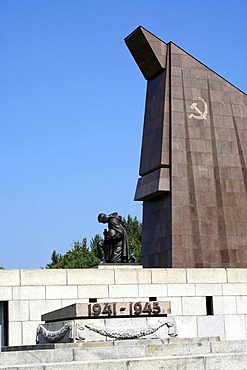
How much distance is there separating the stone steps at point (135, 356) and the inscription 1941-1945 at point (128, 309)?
908 mm

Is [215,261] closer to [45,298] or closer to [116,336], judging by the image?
[45,298]

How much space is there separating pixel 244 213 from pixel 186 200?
224 cm

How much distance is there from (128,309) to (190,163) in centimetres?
1011

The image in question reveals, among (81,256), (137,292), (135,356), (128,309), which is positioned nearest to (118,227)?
(137,292)

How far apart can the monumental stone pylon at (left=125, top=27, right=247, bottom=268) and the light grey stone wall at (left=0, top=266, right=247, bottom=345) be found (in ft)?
7.13

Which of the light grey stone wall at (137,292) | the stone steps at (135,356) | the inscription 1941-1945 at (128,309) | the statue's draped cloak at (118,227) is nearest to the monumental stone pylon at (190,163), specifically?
the statue's draped cloak at (118,227)

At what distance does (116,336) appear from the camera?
15.8 m

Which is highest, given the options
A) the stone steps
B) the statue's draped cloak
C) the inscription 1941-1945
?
the statue's draped cloak

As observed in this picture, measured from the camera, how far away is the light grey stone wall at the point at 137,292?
21.0 m

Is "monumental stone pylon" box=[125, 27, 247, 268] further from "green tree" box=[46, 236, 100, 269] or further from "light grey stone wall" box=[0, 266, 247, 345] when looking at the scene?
"green tree" box=[46, 236, 100, 269]

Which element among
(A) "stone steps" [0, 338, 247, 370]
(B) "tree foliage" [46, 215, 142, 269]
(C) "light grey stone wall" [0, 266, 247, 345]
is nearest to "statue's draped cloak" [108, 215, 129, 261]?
(C) "light grey stone wall" [0, 266, 247, 345]

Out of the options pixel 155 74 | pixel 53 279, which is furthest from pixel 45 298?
pixel 155 74

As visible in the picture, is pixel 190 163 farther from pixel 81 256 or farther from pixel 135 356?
pixel 81 256

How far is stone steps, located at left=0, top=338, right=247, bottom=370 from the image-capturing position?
1189 centimetres
